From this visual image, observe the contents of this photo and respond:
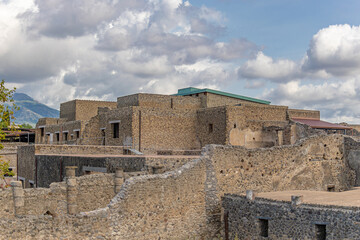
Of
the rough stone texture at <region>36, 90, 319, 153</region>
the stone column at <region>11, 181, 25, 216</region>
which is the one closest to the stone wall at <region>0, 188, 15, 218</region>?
the stone column at <region>11, 181, 25, 216</region>

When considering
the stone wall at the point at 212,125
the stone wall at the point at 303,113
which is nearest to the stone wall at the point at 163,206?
the stone wall at the point at 212,125

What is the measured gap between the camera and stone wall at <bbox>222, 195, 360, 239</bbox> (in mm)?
13867

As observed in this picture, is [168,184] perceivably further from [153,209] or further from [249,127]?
[249,127]

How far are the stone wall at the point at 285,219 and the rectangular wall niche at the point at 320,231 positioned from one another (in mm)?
35

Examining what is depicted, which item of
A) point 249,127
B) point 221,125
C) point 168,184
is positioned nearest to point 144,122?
point 221,125

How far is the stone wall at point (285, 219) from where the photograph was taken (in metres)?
13.9

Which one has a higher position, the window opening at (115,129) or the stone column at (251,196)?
the window opening at (115,129)

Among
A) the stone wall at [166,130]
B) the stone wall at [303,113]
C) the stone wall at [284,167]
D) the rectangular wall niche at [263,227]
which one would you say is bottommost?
the rectangular wall niche at [263,227]

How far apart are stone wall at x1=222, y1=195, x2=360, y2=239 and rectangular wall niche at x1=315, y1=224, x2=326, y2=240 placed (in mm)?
35

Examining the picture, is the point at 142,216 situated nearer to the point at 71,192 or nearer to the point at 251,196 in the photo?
the point at 71,192

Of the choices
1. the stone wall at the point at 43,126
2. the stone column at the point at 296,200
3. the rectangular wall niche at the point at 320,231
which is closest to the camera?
the rectangular wall niche at the point at 320,231

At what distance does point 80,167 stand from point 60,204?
5.29 metres

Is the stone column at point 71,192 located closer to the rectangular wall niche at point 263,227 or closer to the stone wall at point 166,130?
the rectangular wall niche at point 263,227

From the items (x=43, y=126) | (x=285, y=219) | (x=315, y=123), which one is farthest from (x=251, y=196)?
(x=43, y=126)
